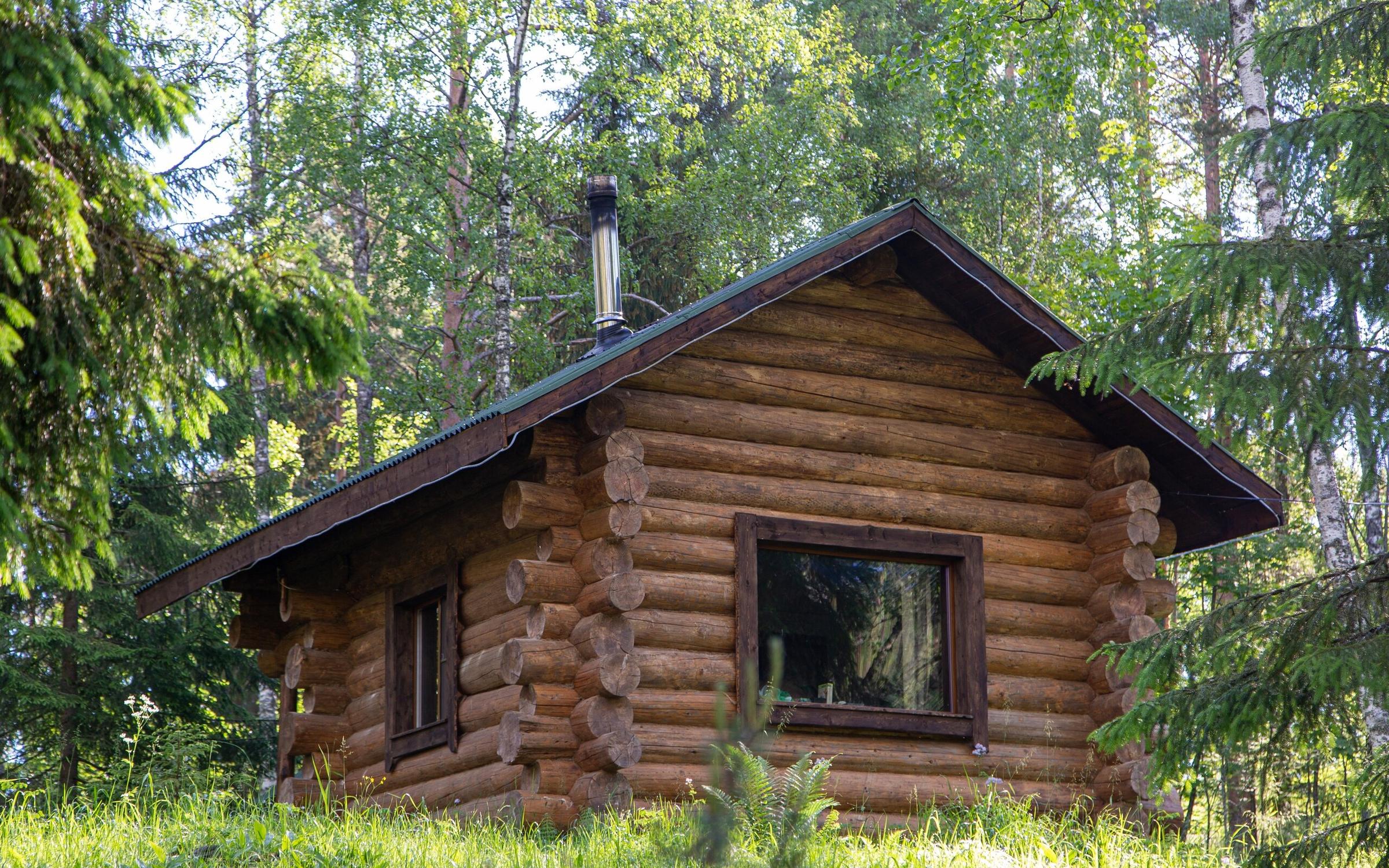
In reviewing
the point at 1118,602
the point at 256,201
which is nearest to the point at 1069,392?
the point at 1118,602

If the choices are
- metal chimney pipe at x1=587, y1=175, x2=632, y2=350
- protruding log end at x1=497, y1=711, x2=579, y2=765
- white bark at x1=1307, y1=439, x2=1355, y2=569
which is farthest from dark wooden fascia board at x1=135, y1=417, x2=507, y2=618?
white bark at x1=1307, y1=439, x2=1355, y2=569

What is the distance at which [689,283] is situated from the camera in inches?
1030

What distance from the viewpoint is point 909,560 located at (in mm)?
11359

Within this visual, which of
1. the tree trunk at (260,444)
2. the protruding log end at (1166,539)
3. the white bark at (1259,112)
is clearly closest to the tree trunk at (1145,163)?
the white bark at (1259,112)

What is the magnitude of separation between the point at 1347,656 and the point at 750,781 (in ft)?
15.1

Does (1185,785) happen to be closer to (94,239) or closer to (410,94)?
(94,239)

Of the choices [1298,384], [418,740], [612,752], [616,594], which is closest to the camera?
[1298,384]

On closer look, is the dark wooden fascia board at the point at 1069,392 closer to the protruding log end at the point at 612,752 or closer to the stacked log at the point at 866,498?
the stacked log at the point at 866,498

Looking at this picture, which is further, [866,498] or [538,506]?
[866,498]

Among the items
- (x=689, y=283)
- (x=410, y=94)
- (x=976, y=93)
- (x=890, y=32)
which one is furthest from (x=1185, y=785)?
(x=890, y=32)

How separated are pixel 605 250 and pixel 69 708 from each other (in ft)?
30.4

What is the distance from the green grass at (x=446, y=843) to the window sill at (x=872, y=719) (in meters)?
0.76

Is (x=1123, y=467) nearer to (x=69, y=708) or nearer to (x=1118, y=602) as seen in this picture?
(x=1118, y=602)

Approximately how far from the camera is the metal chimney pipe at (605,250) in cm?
1291
